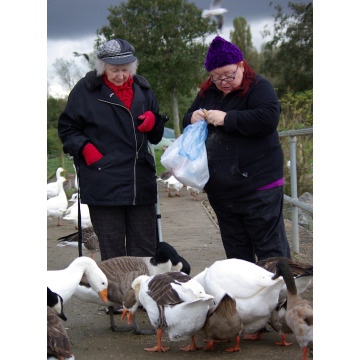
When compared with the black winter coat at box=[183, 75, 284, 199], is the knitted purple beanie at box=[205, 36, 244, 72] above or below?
above

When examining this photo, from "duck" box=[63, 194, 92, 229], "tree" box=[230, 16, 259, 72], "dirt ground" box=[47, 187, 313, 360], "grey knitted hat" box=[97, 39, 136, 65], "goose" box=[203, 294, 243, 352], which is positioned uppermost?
"tree" box=[230, 16, 259, 72]

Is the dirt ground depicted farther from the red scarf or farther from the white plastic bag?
the red scarf

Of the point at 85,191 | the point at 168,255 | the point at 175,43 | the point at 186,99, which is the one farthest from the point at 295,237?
the point at 186,99

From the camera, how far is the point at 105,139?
16.6ft

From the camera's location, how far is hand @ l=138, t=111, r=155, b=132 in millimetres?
5078

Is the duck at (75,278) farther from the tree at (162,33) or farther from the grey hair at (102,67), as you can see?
the tree at (162,33)

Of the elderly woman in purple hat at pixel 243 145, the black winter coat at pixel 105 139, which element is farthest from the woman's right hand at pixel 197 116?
the black winter coat at pixel 105 139

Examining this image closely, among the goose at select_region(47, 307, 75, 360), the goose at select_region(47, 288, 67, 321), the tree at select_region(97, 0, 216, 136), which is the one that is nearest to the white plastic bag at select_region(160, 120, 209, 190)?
the goose at select_region(47, 288, 67, 321)

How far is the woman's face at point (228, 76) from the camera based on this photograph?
4418 millimetres

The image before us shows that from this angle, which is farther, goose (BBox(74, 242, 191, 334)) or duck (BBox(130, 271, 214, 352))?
goose (BBox(74, 242, 191, 334))

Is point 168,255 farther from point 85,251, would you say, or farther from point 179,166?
point 85,251

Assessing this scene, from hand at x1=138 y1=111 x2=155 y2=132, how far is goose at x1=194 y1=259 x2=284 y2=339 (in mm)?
1560

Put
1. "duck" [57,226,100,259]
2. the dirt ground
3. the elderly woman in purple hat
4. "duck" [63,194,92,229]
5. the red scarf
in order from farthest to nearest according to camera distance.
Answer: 1. "duck" [63,194,92,229]
2. "duck" [57,226,100,259]
3. the red scarf
4. the elderly woman in purple hat
5. the dirt ground

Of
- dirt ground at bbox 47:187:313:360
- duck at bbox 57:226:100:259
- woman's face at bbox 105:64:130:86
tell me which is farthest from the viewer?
duck at bbox 57:226:100:259
